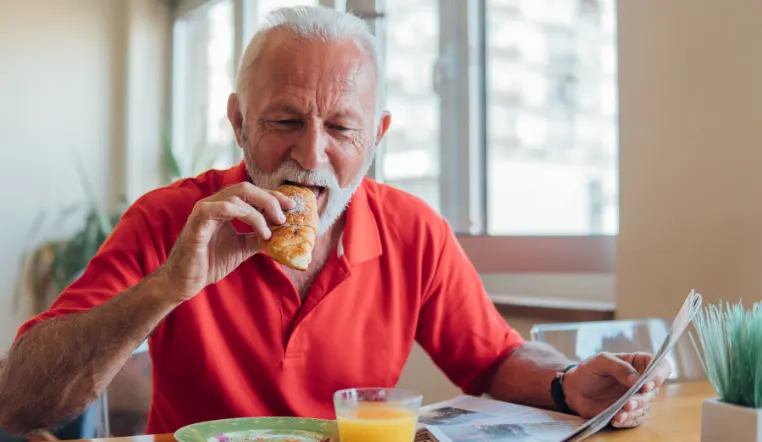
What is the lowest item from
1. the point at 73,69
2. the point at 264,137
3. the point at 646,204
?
the point at 646,204

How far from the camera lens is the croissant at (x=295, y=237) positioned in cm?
112

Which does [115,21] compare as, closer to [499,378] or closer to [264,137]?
[264,137]

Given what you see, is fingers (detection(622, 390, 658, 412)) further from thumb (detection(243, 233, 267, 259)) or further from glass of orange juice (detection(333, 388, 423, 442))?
thumb (detection(243, 233, 267, 259))

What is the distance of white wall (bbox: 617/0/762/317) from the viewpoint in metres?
1.54

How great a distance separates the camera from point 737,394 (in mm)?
853

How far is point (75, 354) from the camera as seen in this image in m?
1.09

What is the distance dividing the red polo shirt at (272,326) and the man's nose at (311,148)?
194mm

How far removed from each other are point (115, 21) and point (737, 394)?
4226mm

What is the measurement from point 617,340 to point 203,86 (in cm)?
356

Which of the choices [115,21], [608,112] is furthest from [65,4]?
[608,112]

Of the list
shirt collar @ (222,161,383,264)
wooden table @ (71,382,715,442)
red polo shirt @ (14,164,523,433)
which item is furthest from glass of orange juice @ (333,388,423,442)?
shirt collar @ (222,161,383,264)

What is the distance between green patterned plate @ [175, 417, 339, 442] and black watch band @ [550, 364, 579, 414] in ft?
1.45

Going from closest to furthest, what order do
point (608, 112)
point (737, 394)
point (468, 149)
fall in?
point (737, 394) → point (608, 112) → point (468, 149)

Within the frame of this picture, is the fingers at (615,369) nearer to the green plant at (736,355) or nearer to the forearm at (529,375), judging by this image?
the forearm at (529,375)
